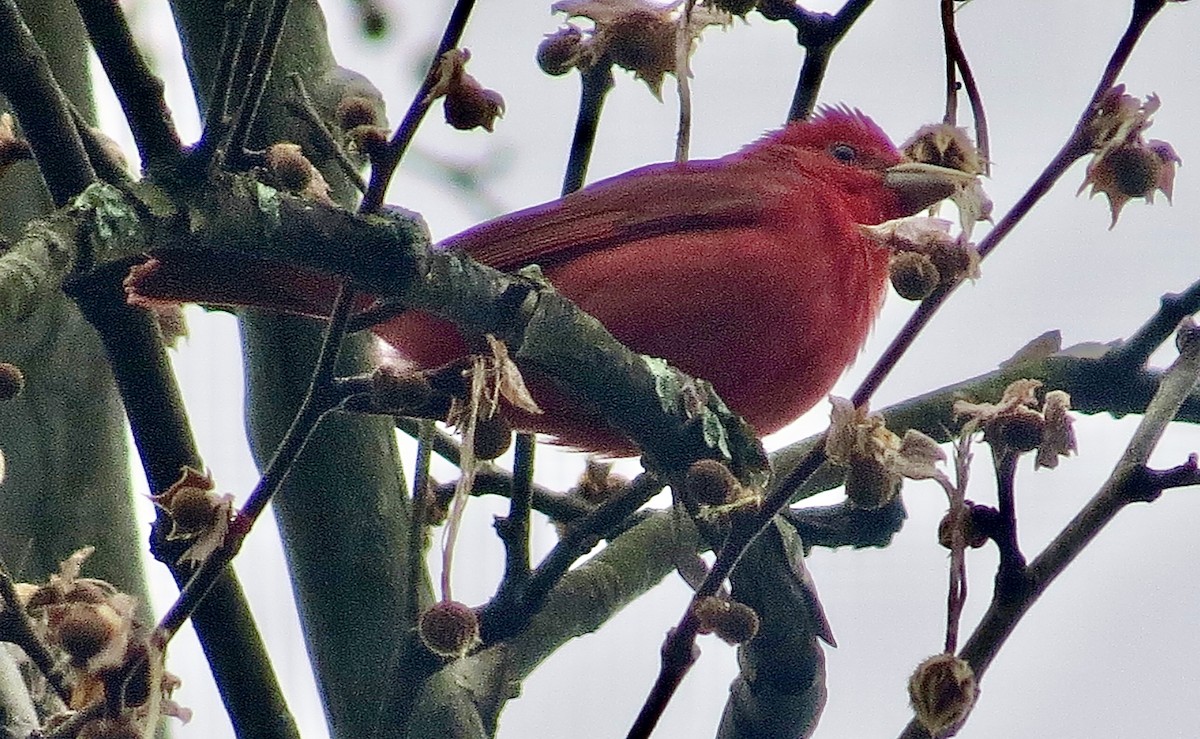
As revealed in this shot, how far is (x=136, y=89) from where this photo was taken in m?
2.06

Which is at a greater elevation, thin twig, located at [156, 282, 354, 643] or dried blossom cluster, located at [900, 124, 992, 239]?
dried blossom cluster, located at [900, 124, 992, 239]

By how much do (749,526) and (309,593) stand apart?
1616 mm

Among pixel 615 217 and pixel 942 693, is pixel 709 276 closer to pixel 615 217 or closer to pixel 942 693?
pixel 615 217

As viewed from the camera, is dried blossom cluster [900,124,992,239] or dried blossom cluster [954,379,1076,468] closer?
dried blossom cluster [954,379,1076,468]

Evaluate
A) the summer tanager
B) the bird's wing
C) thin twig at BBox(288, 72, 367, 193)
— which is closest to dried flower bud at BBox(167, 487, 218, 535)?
thin twig at BBox(288, 72, 367, 193)

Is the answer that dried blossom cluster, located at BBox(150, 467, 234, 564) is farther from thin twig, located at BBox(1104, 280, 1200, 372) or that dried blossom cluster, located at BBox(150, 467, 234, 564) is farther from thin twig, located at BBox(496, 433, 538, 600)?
thin twig, located at BBox(1104, 280, 1200, 372)

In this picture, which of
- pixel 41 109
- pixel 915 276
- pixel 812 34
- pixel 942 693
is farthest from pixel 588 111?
pixel 942 693

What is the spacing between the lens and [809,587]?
8.55 ft

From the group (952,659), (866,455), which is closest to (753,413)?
(866,455)

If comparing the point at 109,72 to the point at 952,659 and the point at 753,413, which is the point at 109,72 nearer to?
the point at 952,659

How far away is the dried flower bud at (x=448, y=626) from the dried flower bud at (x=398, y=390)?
281 millimetres

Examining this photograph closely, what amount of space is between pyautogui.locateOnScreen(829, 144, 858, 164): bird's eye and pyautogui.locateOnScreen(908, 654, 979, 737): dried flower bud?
11.5 ft

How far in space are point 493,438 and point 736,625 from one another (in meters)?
0.58

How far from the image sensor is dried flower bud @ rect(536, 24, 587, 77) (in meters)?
2.53
